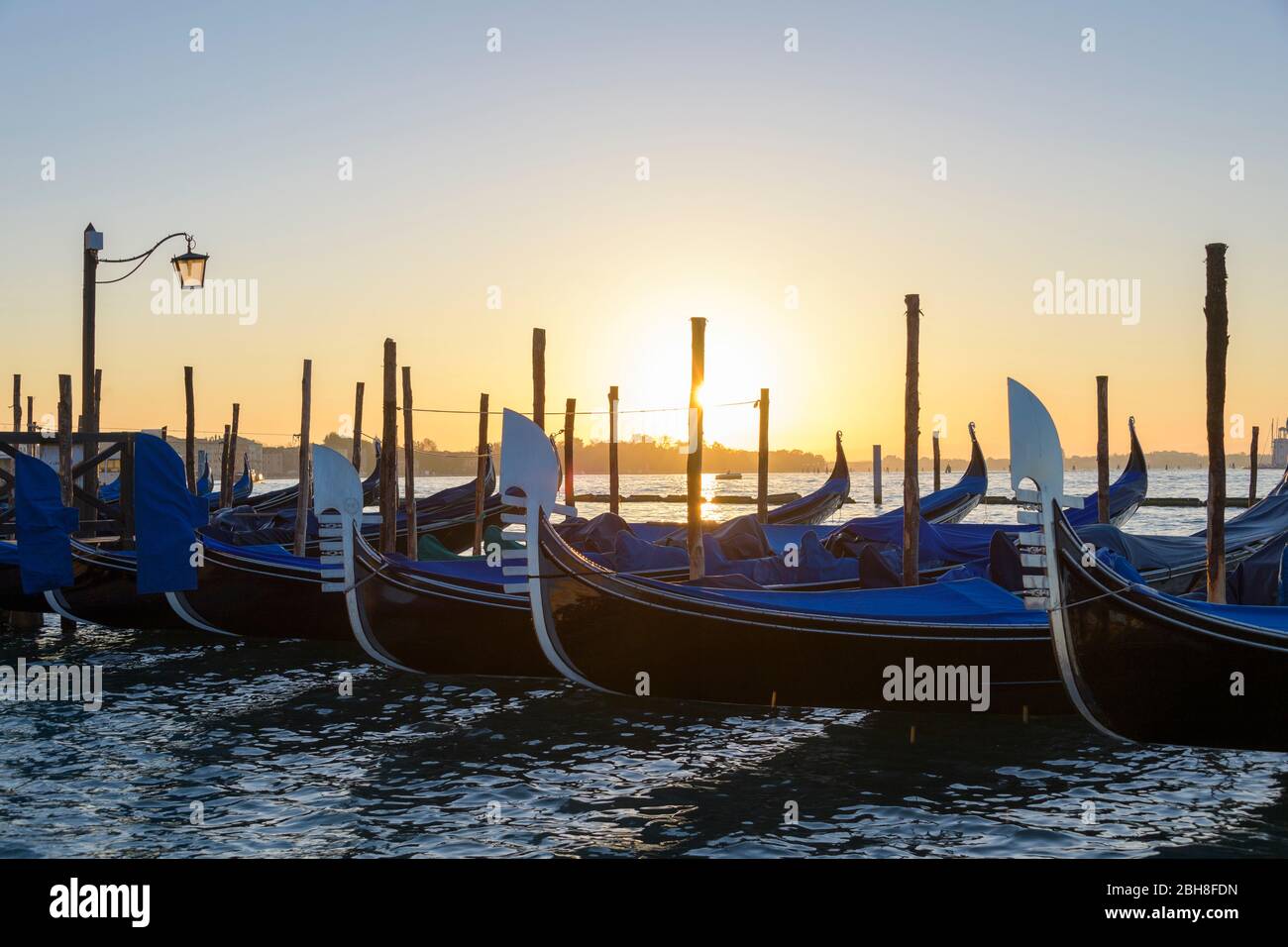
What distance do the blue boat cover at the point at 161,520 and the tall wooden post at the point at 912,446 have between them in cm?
612

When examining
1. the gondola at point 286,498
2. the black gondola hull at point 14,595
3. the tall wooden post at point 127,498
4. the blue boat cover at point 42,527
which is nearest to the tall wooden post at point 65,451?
the tall wooden post at point 127,498

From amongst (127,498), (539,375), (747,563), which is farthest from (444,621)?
(127,498)

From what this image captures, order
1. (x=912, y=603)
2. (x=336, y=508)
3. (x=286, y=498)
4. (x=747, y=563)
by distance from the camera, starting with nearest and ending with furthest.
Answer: (x=912, y=603) < (x=336, y=508) < (x=747, y=563) < (x=286, y=498)

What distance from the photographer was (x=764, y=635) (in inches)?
294

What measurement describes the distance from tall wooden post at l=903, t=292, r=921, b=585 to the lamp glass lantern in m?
6.30

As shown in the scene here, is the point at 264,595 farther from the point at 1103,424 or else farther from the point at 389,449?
the point at 1103,424

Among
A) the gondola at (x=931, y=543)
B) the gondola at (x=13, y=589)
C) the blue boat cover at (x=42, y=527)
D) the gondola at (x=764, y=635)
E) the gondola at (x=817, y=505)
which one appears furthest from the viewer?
the gondola at (x=817, y=505)

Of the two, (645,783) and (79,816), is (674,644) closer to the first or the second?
(645,783)

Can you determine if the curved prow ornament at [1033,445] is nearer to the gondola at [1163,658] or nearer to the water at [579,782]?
the gondola at [1163,658]

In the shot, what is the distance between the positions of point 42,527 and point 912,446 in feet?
25.7

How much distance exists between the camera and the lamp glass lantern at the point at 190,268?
10.3 meters

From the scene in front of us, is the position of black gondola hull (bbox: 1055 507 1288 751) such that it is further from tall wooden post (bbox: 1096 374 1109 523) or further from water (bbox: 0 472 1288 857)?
tall wooden post (bbox: 1096 374 1109 523)
